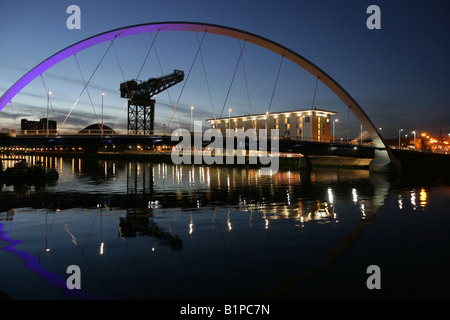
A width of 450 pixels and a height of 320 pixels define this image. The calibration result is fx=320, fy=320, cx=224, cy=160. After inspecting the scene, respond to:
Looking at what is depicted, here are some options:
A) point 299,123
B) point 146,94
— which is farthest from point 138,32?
point 299,123

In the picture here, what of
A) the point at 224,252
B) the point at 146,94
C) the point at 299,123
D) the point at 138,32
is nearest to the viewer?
the point at 224,252

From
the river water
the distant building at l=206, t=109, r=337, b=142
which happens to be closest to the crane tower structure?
the distant building at l=206, t=109, r=337, b=142

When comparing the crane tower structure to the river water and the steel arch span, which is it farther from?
the river water

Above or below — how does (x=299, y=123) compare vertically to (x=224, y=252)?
above

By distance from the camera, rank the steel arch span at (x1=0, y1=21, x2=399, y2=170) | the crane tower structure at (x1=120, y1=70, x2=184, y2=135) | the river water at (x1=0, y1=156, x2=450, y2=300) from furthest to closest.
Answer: the crane tower structure at (x1=120, y1=70, x2=184, y2=135), the steel arch span at (x1=0, y1=21, x2=399, y2=170), the river water at (x1=0, y1=156, x2=450, y2=300)

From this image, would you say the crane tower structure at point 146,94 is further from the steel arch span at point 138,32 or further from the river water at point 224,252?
the river water at point 224,252

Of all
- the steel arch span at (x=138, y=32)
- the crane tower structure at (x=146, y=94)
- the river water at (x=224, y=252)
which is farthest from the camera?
the crane tower structure at (x=146, y=94)

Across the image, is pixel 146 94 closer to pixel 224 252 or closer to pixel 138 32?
pixel 138 32

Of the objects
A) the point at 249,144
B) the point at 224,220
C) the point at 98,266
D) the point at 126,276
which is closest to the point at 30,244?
the point at 98,266

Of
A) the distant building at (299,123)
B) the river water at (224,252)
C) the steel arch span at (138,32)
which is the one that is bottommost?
the river water at (224,252)

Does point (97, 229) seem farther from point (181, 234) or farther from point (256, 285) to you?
point (256, 285)

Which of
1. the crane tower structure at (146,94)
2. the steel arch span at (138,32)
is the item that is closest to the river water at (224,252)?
the steel arch span at (138,32)

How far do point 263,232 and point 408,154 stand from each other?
6977 cm

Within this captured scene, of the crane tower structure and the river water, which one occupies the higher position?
the crane tower structure
